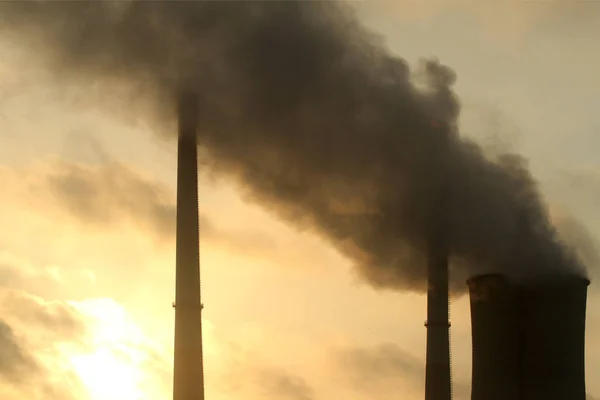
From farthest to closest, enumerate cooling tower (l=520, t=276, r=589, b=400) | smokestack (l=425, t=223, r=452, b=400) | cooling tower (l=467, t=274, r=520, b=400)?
smokestack (l=425, t=223, r=452, b=400)
cooling tower (l=467, t=274, r=520, b=400)
cooling tower (l=520, t=276, r=589, b=400)


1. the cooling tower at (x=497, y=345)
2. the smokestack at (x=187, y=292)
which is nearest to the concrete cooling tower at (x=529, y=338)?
the cooling tower at (x=497, y=345)

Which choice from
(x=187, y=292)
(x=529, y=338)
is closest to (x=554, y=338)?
(x=529, y=338)

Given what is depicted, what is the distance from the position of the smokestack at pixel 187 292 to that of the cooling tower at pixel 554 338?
9173 millimetres

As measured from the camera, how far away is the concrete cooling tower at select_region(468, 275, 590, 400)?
999 inches

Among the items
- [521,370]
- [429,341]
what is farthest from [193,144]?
[429,341]

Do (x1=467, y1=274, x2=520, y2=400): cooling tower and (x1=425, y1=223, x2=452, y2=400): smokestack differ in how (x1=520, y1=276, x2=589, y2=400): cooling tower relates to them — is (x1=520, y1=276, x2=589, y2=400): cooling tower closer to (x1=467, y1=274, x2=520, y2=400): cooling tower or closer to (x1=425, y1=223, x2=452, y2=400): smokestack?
(x1=467, y1=274, x2=520, y2=400): cooling tower

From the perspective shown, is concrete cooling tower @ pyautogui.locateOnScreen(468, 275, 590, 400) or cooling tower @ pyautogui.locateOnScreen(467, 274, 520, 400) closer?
concrete cooling tower @ pyautogui.locateOnScreen(468, 275, 590, 400)

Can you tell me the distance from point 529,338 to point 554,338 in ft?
2.60

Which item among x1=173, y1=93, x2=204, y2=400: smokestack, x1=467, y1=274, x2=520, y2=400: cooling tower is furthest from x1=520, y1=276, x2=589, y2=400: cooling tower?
x1=173, y1=93, x2=204, y2=400: smokestack

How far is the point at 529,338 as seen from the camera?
26.4m

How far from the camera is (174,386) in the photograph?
2902 centimetres

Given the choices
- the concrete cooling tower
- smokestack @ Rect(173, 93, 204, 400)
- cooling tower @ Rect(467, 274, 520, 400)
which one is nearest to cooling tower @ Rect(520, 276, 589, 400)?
the concrete cooling tower

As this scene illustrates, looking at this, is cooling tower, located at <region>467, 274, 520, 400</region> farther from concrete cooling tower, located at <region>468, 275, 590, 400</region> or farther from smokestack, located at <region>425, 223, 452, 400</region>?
smokestack, located at <region>425, 223, 452, 400</region>

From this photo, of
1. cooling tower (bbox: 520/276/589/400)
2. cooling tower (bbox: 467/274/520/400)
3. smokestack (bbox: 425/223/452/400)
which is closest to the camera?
cooling tower (bbox: 520/276/589/400)
